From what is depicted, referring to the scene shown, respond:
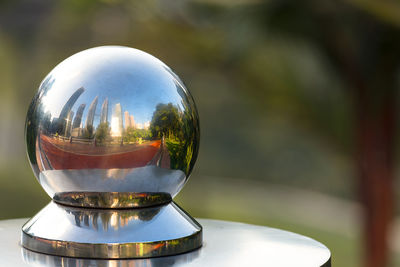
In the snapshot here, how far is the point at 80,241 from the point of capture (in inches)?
70.4

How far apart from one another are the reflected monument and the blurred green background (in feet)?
17.1

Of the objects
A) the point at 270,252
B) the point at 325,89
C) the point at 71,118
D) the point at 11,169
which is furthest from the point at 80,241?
the point at 11,169

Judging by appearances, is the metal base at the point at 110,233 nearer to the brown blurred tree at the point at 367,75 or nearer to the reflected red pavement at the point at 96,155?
the reflected red pavement at the point at 96,155

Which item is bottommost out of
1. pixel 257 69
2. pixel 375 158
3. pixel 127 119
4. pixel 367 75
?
pixel 375 158

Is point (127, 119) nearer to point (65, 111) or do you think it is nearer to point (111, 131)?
point (111, 131)

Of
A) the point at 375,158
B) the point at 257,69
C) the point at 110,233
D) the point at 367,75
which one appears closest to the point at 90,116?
the point at 110,233

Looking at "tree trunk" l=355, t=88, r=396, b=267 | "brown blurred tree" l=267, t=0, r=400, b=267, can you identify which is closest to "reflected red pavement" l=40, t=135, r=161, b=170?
"brown blurred tree" l=267, t=0, r=400, b=267

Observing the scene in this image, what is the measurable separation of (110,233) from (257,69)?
817 centimetres

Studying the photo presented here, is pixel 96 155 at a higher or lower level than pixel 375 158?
higher

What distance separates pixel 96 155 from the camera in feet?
6.01

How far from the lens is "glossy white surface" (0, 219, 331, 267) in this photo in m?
1.75

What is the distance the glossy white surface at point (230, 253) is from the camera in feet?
5.76

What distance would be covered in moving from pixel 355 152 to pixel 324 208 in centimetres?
965

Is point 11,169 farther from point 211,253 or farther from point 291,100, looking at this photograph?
point 211,253
